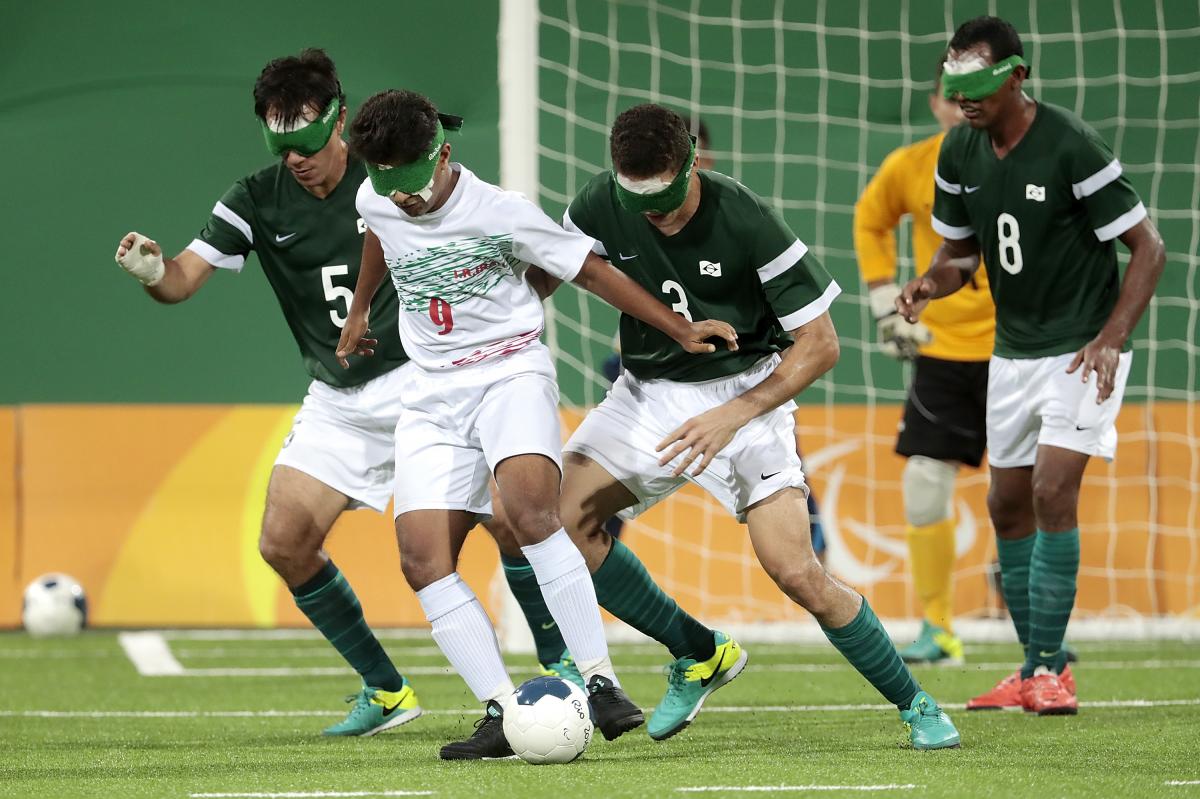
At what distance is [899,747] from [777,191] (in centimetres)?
682

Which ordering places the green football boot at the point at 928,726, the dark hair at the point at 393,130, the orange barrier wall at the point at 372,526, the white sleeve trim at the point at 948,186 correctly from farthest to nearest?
the orange barrier wall at the point at 372,526, the white sleeve trim at the point at 948,186, the green football boot at the point at 928,726, the dark hair at the point at 393,130

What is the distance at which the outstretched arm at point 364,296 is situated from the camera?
193 inches

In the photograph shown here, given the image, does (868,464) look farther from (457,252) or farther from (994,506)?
(457,252)

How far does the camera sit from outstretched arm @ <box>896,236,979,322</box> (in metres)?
5.23

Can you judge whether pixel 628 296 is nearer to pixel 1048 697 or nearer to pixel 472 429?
pixel 472 429

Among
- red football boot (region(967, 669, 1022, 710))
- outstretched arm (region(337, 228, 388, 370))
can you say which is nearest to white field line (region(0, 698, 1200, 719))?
red football boot (region(967, 669, 1022, 710))

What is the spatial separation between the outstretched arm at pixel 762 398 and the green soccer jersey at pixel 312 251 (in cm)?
128

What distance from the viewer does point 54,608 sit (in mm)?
8867

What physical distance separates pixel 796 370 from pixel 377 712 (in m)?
1.78

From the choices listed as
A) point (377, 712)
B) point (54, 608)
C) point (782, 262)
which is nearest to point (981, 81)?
point (782, 262)

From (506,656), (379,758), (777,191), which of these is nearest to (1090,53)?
(777,191)

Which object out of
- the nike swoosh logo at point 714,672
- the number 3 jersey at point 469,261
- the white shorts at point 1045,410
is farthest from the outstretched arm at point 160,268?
the white shorts at point 1045,410

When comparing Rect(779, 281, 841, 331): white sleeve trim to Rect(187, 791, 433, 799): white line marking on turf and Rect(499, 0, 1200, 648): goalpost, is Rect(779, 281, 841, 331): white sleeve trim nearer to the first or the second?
Rect(187, 791, 433, 799): white line marking on turf

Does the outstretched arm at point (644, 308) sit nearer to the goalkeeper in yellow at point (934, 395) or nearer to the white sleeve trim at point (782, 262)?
the white sleeve trim at point (782, 262)
